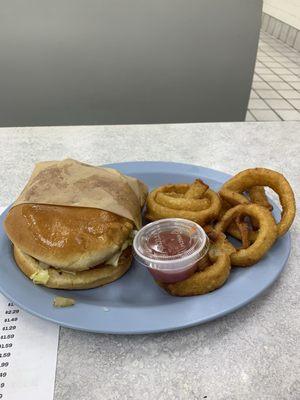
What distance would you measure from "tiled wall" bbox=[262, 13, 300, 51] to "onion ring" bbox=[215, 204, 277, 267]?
18.1 ft

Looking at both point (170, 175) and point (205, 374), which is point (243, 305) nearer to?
point (205, 374)

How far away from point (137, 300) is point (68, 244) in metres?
0.21

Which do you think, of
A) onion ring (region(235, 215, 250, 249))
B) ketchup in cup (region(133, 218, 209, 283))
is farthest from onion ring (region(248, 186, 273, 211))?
ketchup in cup (region(133, 218, 209, 283))

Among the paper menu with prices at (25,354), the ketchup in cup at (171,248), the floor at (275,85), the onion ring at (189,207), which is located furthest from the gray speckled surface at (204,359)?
the floor at (275,85)

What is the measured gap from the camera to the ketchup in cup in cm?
90

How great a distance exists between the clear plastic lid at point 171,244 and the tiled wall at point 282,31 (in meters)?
5.63

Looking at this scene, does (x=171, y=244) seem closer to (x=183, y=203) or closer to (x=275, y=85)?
(x=183, y=203)

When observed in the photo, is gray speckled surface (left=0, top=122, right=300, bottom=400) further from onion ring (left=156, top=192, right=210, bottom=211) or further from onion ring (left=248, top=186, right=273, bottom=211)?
onion ring (left=156, top=192, right=210, bottom=211)

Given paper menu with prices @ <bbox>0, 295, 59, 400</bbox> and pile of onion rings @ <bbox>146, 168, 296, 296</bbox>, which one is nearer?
paper menu with prices @ <bbox>0, 295, 59, 400</bbox>

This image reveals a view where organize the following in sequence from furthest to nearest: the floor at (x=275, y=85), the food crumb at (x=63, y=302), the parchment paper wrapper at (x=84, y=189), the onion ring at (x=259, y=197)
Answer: the floor at (x=275, y=85) < the onion ring at (x=259, y=197) < the parchment paper wrapper at (x=84, y=189) < the food crumb at (x=63, y=302)

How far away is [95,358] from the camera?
82cm

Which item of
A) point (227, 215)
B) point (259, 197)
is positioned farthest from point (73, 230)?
point (259, 197)

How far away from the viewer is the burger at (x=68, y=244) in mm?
928

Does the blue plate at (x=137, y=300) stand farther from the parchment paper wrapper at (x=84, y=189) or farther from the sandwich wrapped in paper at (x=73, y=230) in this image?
the parchment paper wrapper at (x=84, y=189)
